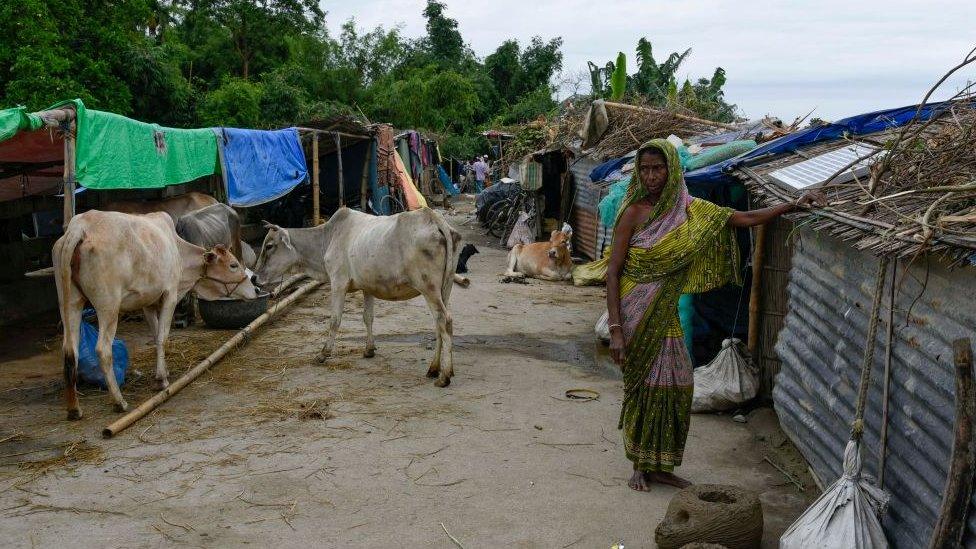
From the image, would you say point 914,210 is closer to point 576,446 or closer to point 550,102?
point 576,446

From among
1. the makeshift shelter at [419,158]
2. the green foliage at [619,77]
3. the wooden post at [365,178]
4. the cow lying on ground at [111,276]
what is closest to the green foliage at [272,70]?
the green foliage at [619,77]

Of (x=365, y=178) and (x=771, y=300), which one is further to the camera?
(x=365, y=178)

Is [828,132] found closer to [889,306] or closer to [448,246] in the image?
[889,306]

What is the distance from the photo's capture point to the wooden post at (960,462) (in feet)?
9.16

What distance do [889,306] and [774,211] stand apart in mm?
879

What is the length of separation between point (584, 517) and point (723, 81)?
15.8 metres

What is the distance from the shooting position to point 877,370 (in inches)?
150

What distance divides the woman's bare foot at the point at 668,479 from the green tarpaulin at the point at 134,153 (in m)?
5.48

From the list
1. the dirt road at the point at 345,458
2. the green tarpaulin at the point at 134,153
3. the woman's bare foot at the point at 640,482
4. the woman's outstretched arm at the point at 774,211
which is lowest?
the dirt road at the point at 345,458

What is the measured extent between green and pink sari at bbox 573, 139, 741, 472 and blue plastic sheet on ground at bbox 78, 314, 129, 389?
430cm

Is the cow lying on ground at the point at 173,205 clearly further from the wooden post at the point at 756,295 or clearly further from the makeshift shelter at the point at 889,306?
the makeshift shelter at the point at 889,306

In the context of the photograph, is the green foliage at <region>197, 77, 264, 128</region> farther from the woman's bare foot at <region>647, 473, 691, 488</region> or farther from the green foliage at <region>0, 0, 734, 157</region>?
the woman's bare foot at <region>647, 473, 691, 488</region>

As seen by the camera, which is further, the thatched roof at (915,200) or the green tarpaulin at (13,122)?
the green tarpaulin at (13,122)

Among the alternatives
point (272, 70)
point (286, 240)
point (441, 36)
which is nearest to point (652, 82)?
point (286, 240)
